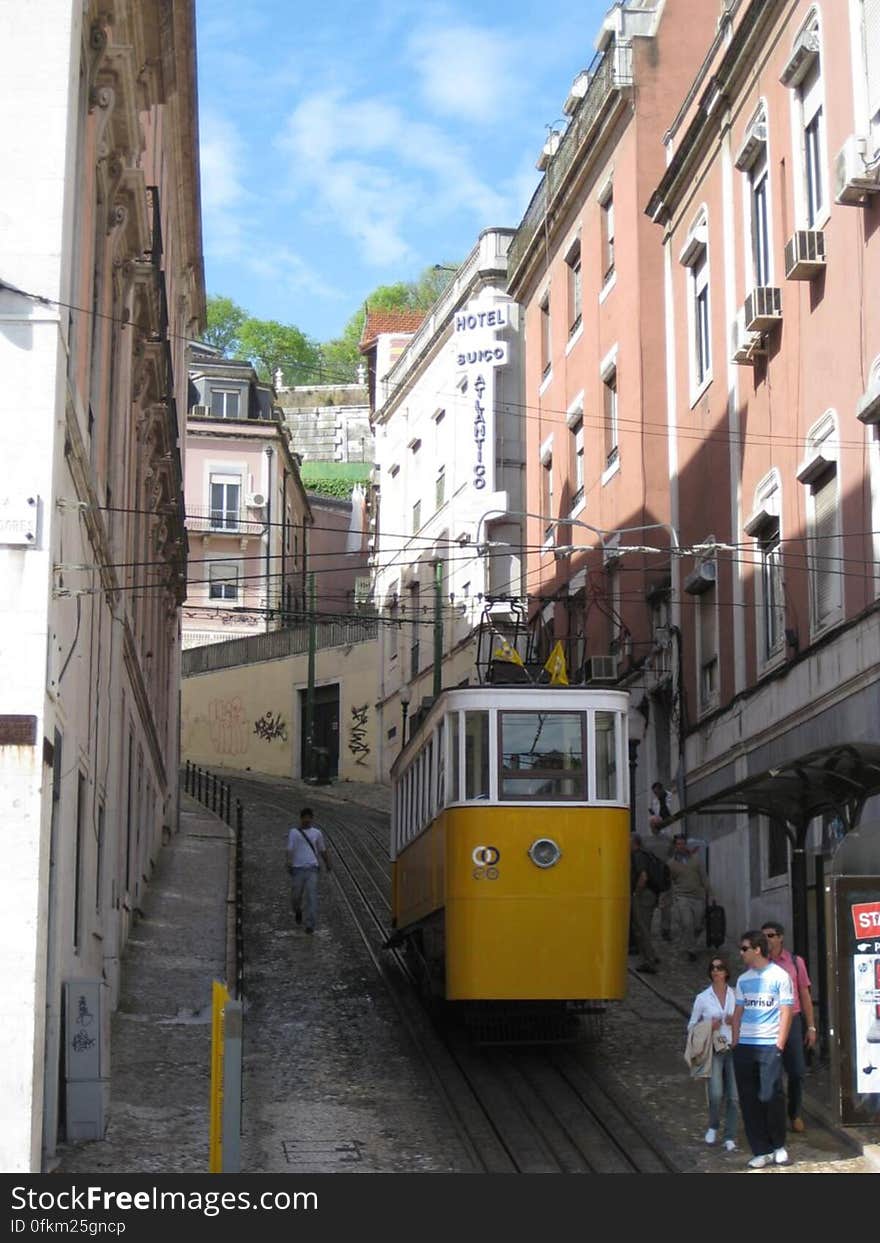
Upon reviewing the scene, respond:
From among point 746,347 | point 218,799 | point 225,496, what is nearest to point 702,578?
point 746,347

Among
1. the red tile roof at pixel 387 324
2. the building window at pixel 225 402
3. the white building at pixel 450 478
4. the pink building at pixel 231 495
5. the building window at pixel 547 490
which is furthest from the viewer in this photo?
the building window at pixel 225 402

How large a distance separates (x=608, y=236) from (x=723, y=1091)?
73.4ft

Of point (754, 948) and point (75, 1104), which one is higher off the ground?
point (754, 948)

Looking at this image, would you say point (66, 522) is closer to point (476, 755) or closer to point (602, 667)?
point (476, 755)

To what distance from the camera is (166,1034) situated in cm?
1794

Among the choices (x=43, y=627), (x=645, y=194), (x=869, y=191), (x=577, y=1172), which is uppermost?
(x=645, y=194)

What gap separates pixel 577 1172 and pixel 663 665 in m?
16.2

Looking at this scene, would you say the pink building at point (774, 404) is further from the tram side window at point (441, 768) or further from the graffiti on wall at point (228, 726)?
the graffiti on wall at point (228, 726)

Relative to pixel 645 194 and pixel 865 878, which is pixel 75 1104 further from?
pixel 645 194

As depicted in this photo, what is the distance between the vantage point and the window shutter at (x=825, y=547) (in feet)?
68.4

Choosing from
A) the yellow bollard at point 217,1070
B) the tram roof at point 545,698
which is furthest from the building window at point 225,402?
the yellow bollard at point 217,1070

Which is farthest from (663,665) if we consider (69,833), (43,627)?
(43,627)

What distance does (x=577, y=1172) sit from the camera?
43.2ft

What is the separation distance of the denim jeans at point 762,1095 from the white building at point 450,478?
78.4 ft
